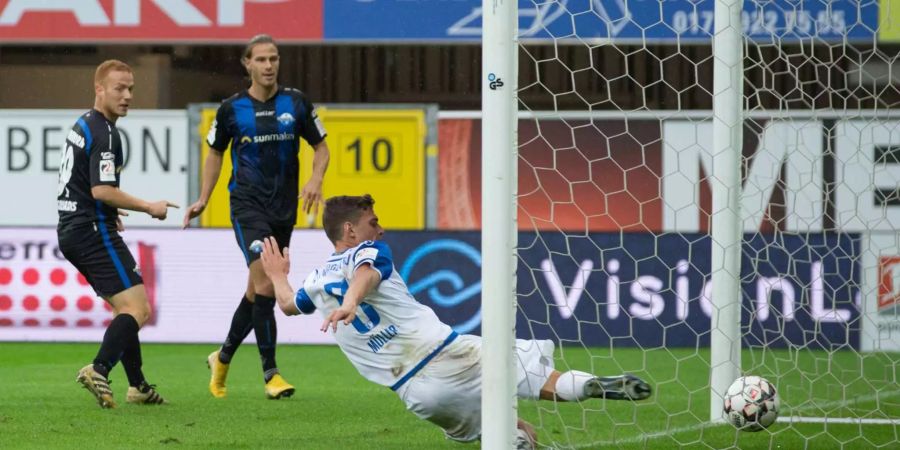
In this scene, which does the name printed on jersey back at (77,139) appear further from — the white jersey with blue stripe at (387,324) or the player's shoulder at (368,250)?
the player's shoulder at (368,250)

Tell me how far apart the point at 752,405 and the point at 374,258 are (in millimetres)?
1616

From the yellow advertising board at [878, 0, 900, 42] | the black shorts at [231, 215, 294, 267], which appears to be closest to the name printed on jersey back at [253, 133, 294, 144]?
the black shorts at [231, 215, 294, 267]

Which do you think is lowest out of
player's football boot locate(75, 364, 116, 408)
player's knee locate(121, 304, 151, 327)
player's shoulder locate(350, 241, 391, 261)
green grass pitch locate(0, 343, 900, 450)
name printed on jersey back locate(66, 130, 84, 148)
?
green grass pitch locate(0, 343, 900, 450)

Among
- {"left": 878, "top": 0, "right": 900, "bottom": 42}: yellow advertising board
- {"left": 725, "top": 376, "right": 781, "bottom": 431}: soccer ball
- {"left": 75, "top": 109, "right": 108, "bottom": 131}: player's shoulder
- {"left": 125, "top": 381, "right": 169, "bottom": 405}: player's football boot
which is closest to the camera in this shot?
{"left": 725, "top": 376, "right": 781, "bottom": 431}: soccer ball

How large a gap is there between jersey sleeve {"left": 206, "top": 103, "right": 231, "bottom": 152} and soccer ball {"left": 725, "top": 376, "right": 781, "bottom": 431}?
9.95ft

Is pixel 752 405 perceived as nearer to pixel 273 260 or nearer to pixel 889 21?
pixel 273 260

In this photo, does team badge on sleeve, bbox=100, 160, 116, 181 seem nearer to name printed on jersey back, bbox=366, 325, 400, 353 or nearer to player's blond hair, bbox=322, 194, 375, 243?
player's blond hair, bbox=322, 194, 375, 243

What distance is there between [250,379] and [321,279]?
3332 millimetres

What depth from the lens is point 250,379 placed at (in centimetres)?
837

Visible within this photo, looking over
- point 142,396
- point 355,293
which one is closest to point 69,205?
point 142,396

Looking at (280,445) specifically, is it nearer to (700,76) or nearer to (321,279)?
(321,279)

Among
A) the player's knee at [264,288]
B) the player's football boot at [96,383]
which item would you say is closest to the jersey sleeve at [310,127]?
the player's knee at [264,288]

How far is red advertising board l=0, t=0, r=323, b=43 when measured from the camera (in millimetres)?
13344

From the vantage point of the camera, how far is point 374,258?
5004 millimetres
